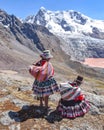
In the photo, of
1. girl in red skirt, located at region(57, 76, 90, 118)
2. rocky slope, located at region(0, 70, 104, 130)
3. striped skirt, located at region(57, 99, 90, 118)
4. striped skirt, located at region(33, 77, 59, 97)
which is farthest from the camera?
striped skirt, located at region(33, 77, 59, 97)

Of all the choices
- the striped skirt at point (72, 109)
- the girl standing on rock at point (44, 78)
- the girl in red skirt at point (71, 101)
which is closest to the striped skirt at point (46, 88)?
the girl standing on rock at point (44, 78)

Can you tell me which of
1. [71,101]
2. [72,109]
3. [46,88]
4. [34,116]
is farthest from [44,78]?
[72,109]

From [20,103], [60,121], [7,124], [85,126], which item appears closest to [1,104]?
[20,103]

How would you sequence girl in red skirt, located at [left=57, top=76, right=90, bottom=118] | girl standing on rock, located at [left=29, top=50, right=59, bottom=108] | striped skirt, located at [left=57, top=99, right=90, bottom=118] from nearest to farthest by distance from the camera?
striped skirt, located at [left=57, top=99, right=90, bottom=118] → girl in red skirt, located at [left=57, top=76, right=90, bottom=118] → girl standing on rock, located at [left=29, top=50, right=59, bottom=108]

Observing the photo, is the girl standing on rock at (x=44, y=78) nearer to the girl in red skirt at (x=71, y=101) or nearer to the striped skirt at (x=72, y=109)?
the girl in red skirt at (x=71, y=101)

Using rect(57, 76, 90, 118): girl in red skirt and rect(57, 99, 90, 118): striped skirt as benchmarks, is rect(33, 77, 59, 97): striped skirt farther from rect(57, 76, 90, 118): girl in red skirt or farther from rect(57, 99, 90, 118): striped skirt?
rect(57, 99, 90, 118): striped skirt

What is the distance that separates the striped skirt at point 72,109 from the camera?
18281mm

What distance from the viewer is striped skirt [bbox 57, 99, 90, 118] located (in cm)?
1828

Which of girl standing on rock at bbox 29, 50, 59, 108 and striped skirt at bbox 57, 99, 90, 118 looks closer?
Result: striped skirt at bbox 57, 99, 90, 118

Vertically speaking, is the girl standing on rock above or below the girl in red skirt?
above

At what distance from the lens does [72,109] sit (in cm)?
1839

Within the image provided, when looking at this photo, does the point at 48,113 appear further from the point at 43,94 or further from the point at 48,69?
the point at 48,69

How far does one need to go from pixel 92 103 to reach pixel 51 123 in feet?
14.2

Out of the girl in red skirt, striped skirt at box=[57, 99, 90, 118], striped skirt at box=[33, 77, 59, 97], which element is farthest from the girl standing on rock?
striped skirt at box=[57, 99, 90, 118]
